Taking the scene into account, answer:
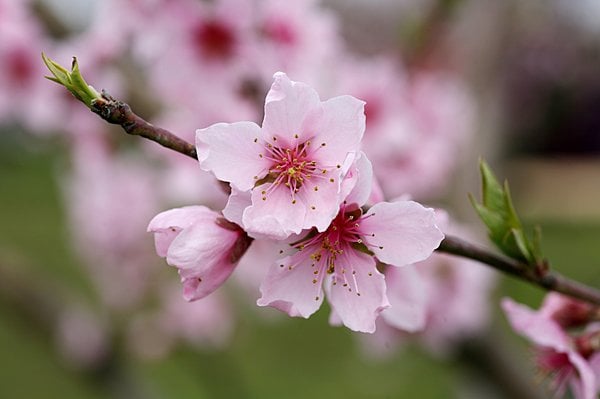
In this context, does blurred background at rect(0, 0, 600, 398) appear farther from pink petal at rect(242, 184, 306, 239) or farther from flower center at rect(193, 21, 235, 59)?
pink petal at rect(242, 184, 306, 239)

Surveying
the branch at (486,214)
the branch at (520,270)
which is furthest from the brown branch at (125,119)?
the branch at (520,270)

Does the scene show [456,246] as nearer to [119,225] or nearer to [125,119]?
[125,119]

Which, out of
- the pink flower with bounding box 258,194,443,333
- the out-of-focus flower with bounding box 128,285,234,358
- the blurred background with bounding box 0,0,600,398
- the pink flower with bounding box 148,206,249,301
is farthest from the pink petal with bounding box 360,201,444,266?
the out-of-focus flower with bounding box 128,285,234,358

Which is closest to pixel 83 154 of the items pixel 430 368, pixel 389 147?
pixel 389 147

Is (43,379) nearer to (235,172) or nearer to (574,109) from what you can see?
(235,172)

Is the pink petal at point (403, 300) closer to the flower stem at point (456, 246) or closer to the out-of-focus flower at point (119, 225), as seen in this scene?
the flower stem at point (456, 246)
